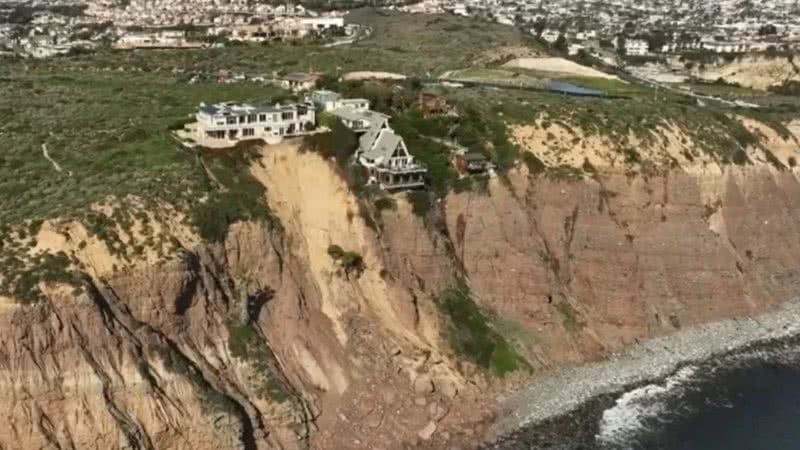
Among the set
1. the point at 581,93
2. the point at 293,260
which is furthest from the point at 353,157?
the point at 581,93

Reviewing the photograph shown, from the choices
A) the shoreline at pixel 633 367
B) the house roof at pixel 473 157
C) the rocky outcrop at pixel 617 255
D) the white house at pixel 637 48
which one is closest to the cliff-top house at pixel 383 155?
the rocky outcrop at pixel 617 255

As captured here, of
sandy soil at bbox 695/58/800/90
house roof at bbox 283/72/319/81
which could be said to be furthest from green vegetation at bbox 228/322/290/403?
sandy soil at bbox 695/58/800/90

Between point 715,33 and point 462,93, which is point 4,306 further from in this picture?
point 715,33

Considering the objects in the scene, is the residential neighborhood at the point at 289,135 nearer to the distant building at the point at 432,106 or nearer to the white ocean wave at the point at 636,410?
the distant building at the point at 432,106

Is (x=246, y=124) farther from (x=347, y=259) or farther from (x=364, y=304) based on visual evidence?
(x=364, y=304)

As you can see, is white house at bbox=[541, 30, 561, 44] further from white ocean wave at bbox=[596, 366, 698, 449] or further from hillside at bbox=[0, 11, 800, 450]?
white ocean wave at bbox=[596, 366, 698, 449]

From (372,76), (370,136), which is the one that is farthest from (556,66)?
(370,136)
